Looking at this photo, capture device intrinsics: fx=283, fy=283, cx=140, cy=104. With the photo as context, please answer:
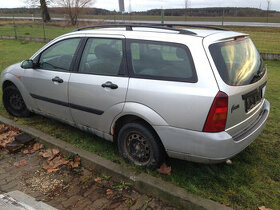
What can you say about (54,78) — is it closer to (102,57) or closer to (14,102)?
(102,57)

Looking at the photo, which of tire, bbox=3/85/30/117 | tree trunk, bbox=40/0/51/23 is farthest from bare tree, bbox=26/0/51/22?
tire, bbox=3/85/30/117

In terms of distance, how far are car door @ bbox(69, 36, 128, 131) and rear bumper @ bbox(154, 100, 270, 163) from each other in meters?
0.69

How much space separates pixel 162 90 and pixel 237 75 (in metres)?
0.79

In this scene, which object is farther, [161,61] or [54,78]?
[54,78]

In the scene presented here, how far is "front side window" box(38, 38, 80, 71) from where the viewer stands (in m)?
4.04

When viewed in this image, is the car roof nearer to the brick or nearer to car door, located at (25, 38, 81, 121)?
car door, located at (25, 38, 81, 121)

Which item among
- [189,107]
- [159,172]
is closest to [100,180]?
[159,172]

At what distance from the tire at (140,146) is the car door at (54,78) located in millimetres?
1068

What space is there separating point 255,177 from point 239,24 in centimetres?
1758

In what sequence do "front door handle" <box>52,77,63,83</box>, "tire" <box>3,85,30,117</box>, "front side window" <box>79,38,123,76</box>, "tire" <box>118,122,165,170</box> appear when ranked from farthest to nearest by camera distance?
"tire" <box>3,85,30,117</box>, "front door handle" <box>52,77,63,83</box>, "front side window" <box>79,38,123,76</box>, "tire" <box>118,122,165,170</box>

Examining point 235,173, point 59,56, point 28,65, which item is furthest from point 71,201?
point 28,65

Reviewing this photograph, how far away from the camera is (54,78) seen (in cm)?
406

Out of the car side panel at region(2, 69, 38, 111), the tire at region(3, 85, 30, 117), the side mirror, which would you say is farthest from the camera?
the tire at region(3, 85, 30, 117)

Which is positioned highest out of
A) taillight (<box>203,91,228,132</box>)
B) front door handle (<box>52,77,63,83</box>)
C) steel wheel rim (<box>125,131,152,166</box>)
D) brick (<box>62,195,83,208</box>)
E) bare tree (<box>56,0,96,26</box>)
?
bare tree (<box>56,0,96,26</box>)
